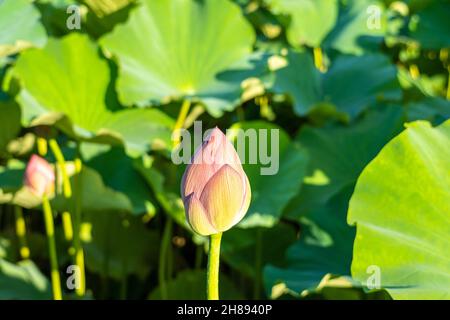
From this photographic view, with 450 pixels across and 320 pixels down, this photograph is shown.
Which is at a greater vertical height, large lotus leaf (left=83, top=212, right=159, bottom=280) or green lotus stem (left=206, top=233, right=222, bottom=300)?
green lotus stem (left=206, top=233, right=222, bottom=300)

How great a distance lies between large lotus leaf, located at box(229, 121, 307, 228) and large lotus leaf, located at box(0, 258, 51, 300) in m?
0.40

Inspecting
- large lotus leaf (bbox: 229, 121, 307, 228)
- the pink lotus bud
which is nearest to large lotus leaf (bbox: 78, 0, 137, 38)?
large lotus leaf (bbox: 229, 121, 307, 228)

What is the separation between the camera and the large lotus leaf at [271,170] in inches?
59.0

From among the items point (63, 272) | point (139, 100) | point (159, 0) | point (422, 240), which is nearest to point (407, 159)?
point (422, 240)

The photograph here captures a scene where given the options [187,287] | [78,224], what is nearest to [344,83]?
[187,287]

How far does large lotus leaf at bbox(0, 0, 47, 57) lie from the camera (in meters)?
1.58

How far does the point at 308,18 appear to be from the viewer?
2.23m

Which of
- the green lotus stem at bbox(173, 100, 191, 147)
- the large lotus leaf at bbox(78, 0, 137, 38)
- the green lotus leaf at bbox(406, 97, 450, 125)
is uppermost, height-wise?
the large lotus leaf at bbox(78, 0, 137, 38)

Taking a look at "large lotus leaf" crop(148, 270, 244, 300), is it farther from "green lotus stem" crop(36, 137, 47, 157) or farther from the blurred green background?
"green lotus stem" crop(36, 137, 47, 157)

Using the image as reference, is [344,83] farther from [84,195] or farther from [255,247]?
[84,195]

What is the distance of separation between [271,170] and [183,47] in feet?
1.18

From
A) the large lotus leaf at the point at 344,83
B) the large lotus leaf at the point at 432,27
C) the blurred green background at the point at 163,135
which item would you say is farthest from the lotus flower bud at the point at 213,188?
the large lotus leaf at the point at 432,27

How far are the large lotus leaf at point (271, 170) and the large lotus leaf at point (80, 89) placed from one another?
169mm

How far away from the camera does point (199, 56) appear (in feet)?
5.73
